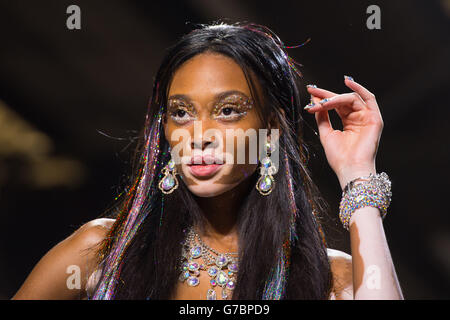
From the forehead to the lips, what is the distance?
Answer: 7.3 inches

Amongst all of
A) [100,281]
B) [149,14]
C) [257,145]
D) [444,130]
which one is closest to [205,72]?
[257,145]

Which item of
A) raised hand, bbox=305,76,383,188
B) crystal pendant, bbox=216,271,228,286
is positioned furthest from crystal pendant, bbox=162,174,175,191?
raised hand, bbox=305,76,383,188

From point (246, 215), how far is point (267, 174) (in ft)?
0.49

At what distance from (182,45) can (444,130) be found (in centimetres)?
114

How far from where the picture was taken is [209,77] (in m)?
1.57

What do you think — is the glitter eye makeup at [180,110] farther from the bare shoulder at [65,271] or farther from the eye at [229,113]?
the bare shoulder at [65,271]

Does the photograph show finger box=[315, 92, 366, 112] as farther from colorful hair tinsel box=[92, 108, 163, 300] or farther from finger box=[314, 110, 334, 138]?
colorful hair tinsel box=[92, 108, 163, 300]

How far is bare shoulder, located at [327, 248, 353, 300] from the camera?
61.4 inches

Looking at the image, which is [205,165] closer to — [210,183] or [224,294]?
[210,183]

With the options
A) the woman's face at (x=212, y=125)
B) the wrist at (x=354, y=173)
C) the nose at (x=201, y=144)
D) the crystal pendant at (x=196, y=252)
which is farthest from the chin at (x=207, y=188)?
the wrist at (x=354, y=173)

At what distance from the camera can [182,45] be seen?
1.68 meters

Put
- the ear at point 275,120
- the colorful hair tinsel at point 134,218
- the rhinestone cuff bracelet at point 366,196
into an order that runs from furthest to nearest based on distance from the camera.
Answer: the ear at point 275,120, the colorful hair tinsel at point 134,218, the rhinestone cuff bracelet at point 366,196

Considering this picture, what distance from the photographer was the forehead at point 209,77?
5.13ft

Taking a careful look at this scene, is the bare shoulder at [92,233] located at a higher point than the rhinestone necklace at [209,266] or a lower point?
higher
